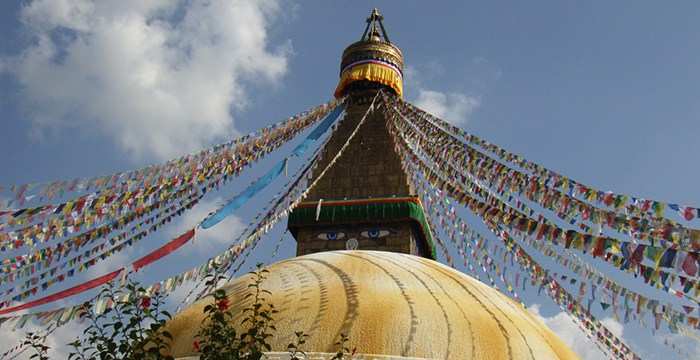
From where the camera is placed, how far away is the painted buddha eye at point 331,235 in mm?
12430

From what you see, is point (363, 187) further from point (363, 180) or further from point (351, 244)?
point (351, 244)

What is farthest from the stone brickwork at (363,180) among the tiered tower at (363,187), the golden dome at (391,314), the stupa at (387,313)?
the golden dome at (391,314)

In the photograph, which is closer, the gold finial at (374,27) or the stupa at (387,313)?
the stupa at (387,313)

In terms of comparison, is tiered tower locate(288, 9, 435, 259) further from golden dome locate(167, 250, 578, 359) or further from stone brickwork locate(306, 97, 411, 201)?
golden dome locate(167, 250, 578, 359)

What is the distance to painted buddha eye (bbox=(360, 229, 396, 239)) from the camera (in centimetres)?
1227

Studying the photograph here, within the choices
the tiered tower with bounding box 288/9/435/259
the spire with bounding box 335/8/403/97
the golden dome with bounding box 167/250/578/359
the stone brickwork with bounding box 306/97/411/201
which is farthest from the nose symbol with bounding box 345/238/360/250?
the golden dome with bounding box 167/250/578/359

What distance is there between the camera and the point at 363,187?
1284cm

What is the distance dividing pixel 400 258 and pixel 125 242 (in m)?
4.41

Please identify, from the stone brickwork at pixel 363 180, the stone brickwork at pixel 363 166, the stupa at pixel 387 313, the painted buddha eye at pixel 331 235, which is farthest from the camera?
the stone brickwork at pixel 363 166

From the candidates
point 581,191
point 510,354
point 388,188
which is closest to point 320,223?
point 388,188

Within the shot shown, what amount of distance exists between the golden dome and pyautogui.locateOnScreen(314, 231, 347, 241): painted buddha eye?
668cm

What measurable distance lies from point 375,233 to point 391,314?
7.74 metres

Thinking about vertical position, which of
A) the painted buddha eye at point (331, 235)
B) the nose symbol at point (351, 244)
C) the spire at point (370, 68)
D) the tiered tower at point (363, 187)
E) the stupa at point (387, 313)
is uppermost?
the spire at point (370, 68)

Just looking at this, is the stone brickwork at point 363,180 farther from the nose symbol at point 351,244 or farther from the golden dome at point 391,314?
the golden dome at point 391,314
